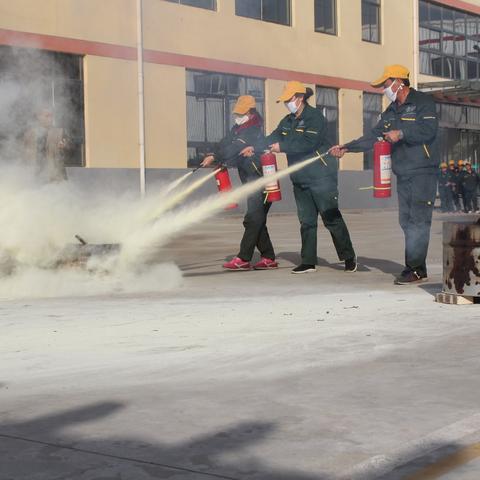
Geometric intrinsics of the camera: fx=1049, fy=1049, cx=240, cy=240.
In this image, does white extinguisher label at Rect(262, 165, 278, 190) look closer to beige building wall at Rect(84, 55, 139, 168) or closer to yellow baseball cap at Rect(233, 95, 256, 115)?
yellow baseball cap at Rect(233, 95, 256, 115)

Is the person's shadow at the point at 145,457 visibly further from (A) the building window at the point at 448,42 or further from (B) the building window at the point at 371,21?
(A) the building window at the point at 448,42

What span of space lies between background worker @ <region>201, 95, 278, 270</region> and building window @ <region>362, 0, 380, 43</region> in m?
24.3

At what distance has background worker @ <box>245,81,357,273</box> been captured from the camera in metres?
10.9

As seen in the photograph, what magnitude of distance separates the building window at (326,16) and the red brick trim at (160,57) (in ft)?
5.21

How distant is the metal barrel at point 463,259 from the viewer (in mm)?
8078

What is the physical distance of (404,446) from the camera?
399 centimetres

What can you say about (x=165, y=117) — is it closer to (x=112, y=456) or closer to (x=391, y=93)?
(x=391, y=93)

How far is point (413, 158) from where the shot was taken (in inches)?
392

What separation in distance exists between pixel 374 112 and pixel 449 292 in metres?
28.1

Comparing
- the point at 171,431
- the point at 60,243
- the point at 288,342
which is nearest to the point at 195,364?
the point at 288,342

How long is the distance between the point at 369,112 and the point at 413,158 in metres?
25.8

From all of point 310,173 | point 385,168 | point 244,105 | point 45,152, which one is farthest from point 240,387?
point 45,152

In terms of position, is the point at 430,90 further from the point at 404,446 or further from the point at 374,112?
the point at 404,446

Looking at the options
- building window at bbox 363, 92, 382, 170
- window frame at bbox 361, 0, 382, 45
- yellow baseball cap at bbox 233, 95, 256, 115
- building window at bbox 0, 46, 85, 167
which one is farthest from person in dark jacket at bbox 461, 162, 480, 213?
yellow baseball cap at bbox 233, 95, 256, 115
